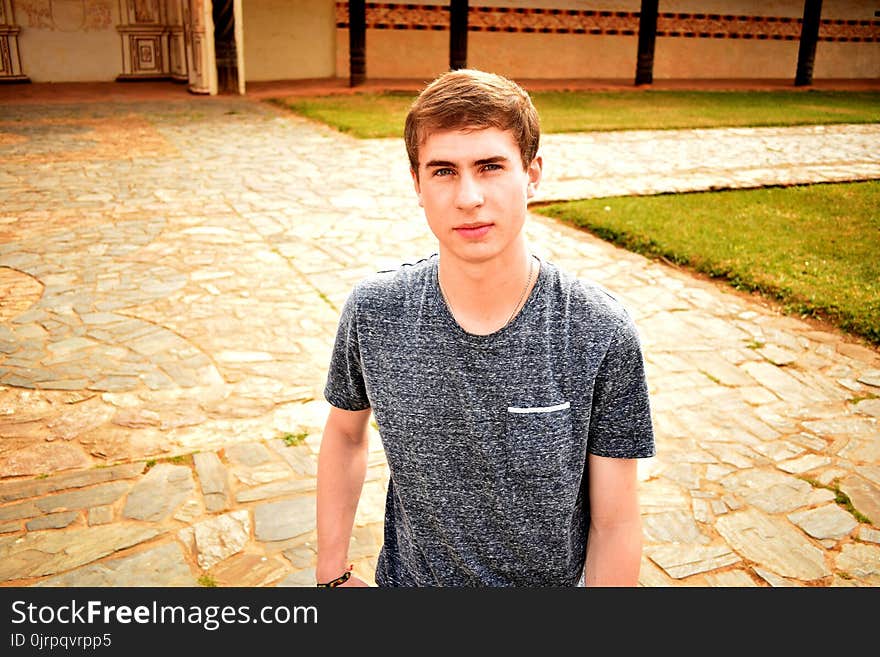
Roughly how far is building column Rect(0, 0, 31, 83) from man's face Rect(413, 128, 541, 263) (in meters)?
19.4

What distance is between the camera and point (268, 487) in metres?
3.71

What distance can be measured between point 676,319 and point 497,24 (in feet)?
56.6

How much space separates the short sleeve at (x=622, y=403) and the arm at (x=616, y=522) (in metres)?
0.04

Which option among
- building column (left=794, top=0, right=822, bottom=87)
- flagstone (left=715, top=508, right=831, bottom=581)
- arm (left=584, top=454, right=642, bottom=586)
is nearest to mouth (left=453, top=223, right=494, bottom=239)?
arm (left=584, top=454, right=642, bottom=586)

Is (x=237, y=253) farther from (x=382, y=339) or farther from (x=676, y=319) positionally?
(x=382, y=339)

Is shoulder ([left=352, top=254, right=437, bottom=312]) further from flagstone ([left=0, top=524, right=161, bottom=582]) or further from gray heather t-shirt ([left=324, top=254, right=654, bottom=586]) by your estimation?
flagstone ([left=0, top=524, right=161, bottom=582])

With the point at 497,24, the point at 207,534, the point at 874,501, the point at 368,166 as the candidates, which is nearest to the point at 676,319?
the point at 874,501

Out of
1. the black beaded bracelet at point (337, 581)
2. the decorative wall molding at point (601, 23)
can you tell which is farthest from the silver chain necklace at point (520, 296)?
the decorative wall molding at point (601, 23)

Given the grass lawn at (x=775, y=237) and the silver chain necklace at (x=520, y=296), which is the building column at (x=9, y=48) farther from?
the silver chain necklace at (x=520, y=296)

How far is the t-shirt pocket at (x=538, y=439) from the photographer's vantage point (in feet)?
5.40

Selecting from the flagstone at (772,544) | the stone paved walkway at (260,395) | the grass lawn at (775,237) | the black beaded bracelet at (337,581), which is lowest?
the flagstone at (772,544)

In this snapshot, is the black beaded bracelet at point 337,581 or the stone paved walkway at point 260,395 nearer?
the black beaded bracelet at point 337,581

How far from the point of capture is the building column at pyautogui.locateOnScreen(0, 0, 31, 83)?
57.8ft

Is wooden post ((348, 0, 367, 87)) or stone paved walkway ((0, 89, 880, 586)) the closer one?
stone paved walkway ((0, 89, 880, 586))
